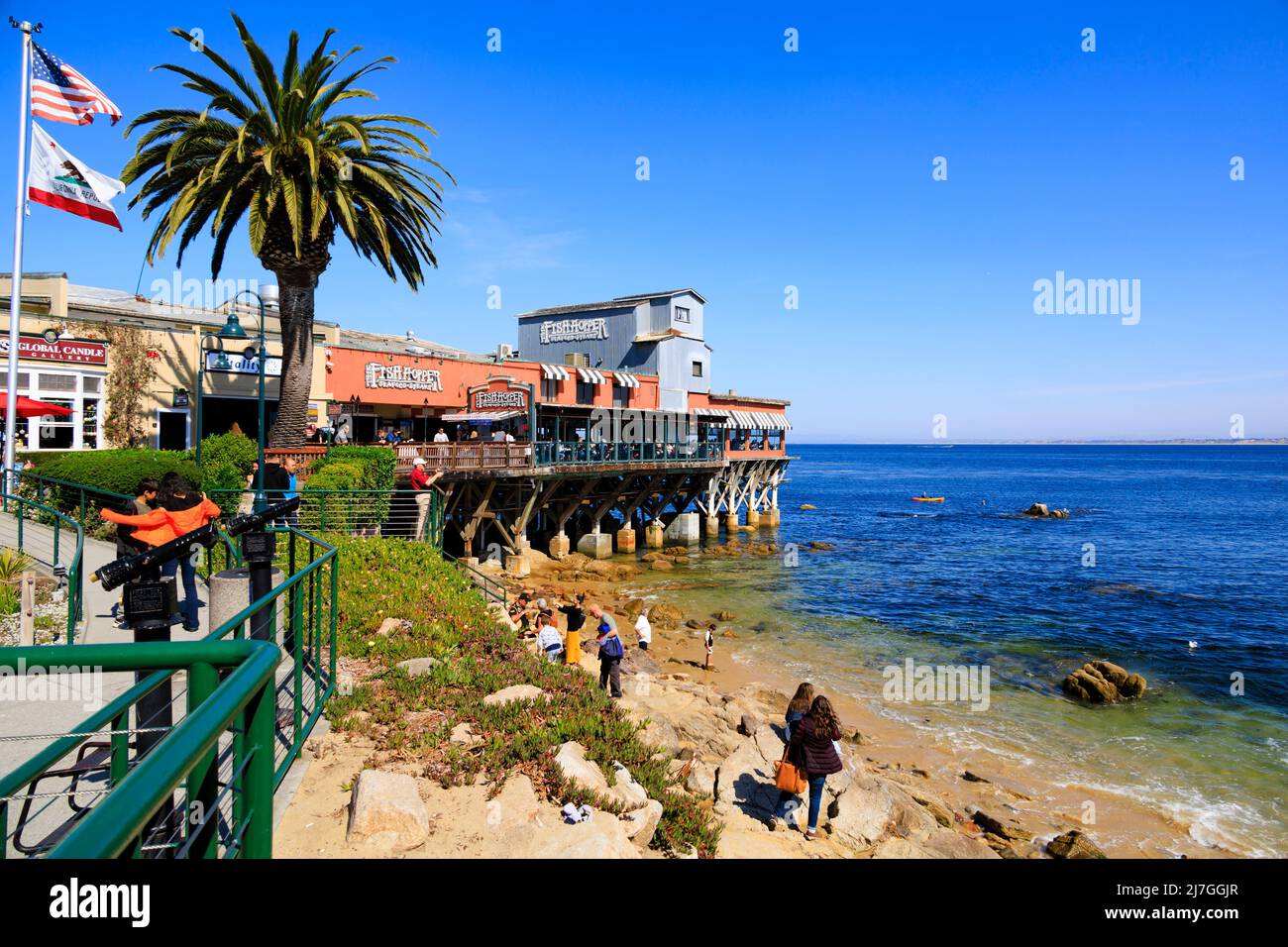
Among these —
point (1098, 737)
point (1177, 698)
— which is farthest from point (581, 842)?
point (1177, 698)

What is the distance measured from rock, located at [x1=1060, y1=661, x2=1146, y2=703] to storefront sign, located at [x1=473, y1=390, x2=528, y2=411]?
69.7 ft

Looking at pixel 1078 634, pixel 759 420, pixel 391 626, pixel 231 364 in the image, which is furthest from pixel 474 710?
pixel 759 420

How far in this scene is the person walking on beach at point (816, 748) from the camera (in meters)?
9.59

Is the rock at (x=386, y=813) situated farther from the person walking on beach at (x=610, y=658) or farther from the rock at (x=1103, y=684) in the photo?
the rock at (x=1103, y=684)

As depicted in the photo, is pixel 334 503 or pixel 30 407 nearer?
pixel 334 503

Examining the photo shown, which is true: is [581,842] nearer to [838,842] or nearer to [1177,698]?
[838,842]

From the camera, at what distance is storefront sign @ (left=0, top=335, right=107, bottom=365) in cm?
2031

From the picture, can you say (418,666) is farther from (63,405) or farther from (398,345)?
(398,345)

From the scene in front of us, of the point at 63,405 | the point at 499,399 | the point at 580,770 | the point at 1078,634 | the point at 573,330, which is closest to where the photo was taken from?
the point at 580,770

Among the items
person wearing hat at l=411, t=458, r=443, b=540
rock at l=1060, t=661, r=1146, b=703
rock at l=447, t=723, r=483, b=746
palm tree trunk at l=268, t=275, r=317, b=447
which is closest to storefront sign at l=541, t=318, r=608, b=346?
person wearing hat at l=411, t=458, r=443, b=540

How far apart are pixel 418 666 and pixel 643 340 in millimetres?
36186

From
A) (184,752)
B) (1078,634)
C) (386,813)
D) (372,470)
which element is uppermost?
(372,470)

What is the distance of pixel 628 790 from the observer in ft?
25.1
